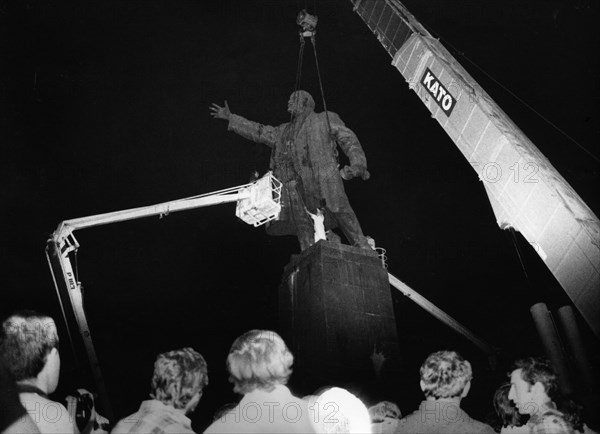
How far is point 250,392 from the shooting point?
11.0ft

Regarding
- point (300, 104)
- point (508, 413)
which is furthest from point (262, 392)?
point (300, 104)

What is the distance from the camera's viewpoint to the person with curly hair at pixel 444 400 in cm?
348

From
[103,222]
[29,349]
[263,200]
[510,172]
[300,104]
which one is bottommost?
[29,349]

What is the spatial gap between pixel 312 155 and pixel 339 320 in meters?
3.55

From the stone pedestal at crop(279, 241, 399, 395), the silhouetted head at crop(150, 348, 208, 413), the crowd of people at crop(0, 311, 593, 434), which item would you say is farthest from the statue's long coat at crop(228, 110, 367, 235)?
the silhouetted head at crop(150, 348, 208, 413)

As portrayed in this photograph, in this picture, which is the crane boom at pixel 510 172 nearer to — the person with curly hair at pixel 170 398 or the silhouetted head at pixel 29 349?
the person with curly hair at pixel 170 398

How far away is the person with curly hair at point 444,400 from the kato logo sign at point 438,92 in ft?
16.6

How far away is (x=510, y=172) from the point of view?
634 centimetres

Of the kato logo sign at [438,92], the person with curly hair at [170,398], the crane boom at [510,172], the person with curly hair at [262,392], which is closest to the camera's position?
the person with curly hair at [262,392]

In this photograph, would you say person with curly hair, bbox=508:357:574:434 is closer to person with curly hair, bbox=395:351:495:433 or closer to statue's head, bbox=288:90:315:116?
person with curly hair, bbox=395:351:495:433

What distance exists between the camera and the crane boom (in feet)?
16.3

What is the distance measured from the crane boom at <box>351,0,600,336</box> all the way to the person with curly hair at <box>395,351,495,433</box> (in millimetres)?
1969

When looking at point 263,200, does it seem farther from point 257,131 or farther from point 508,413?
point 508,413

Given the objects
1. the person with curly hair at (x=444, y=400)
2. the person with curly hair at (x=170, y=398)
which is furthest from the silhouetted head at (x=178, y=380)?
the person with curly hair at (x=444, y=400)
